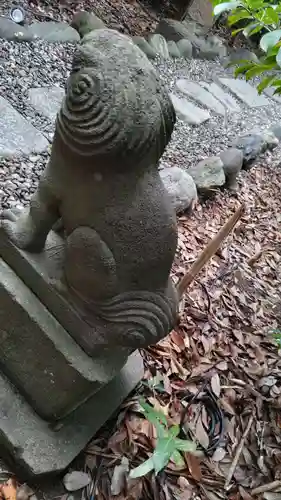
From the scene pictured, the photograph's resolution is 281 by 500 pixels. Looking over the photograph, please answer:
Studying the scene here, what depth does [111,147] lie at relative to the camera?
1.25 metres

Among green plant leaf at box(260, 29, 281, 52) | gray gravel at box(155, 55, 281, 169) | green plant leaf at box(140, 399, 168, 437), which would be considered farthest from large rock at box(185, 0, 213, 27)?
green plant leaf at box(140, 399, 168, 437)

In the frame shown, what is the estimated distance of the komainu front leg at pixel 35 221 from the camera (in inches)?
57.2

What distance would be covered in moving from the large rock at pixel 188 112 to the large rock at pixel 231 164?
0.48 meters

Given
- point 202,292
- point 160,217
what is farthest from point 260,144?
point 160,217

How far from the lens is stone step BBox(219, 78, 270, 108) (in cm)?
523

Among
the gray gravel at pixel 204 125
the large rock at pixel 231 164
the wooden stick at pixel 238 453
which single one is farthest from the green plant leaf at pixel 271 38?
the large rock at pixel 231 164

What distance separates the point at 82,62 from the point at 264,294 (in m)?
2.17

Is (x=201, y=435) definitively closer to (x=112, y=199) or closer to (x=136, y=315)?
(x=136, y=315)

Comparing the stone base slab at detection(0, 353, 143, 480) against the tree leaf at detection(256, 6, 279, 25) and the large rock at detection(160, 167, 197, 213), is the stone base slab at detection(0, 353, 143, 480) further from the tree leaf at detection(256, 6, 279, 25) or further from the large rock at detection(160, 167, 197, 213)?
the large rock at detection(160, 167, 197, 213)

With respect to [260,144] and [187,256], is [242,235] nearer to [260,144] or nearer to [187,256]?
[187,256]

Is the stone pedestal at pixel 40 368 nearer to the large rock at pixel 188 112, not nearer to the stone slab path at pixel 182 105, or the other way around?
the stone slab path at pixel 182 105

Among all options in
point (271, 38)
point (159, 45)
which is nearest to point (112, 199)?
point (271, 38)

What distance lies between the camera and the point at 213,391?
2234mm

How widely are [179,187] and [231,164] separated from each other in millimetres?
787
